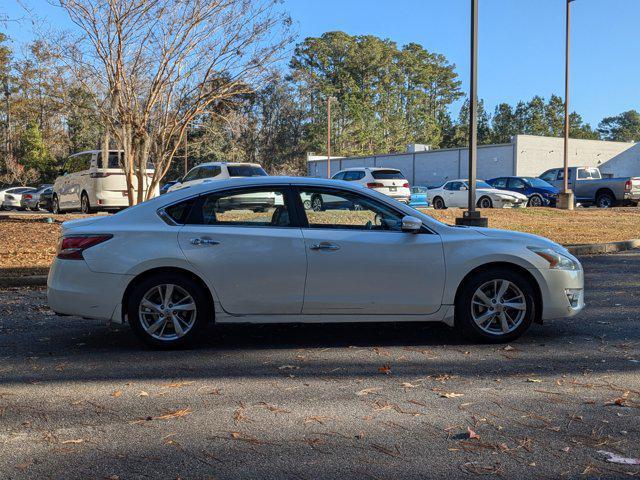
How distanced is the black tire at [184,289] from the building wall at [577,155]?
46841 mm

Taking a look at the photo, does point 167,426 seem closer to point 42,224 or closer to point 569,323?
point 569,323

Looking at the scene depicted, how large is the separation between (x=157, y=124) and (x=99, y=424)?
43.2 ft

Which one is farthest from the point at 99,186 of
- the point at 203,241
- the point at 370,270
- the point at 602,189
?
the point at 602,189

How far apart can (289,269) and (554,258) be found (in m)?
2.35

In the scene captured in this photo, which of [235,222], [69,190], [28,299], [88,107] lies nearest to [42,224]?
[88,107]

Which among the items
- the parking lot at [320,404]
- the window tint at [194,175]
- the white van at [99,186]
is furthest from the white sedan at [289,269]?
the window tint at [194,175]

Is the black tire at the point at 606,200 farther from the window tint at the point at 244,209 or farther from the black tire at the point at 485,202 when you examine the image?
the window tint at the point at 244,209

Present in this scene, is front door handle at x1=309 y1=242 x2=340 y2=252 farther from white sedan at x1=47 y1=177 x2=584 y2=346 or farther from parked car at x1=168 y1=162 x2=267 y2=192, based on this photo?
parked car at x1=168 y1=162 x2=267 y2=192

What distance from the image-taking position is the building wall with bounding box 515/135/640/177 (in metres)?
50.4

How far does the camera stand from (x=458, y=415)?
13.9ft

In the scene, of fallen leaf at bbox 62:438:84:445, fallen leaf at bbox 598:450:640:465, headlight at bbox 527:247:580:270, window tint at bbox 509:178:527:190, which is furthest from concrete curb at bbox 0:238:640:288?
window tint at bbox 509:178:527:190

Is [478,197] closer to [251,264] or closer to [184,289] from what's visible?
[251,264]

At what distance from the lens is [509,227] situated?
1836 centimetres

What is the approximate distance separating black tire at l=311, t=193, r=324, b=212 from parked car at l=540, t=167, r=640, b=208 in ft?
84.8
